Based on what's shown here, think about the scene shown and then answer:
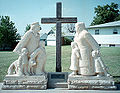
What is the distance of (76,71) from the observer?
4.18 metres

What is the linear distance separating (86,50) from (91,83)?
103 cm

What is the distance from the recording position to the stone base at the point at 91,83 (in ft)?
13.0

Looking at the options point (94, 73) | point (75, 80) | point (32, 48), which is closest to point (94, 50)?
point (94, 73)

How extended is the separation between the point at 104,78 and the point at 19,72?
8.81 ft

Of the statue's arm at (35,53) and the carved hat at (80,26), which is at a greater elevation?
the carved hat at (80,26)

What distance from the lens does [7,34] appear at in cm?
2072

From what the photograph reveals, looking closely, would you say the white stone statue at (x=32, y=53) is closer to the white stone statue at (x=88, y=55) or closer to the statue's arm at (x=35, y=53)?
the statue's arm at (x=35, y=53)

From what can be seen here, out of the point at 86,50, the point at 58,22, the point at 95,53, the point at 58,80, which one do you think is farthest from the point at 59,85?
the point at 58,22

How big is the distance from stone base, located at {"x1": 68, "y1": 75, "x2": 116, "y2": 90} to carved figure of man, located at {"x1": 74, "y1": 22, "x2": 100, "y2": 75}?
Result: 188 mm

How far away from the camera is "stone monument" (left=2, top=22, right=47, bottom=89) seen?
13.3 ft

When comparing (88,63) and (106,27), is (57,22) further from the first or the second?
(106,27)

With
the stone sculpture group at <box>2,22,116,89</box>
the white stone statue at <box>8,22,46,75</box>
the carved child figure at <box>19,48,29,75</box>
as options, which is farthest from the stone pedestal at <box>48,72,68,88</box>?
the carved child figure at <box>19,48,29,75</box>

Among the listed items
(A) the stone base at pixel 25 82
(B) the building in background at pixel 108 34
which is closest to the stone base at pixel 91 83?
(A) the stone base at pixel 25 82

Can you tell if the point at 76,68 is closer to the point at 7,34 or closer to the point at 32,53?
the point at 32,53
